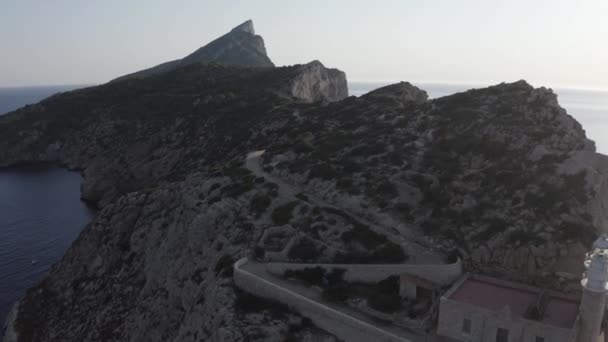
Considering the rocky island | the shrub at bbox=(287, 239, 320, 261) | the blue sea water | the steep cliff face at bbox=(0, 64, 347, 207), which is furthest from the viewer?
the steep cliff face at bbox=(0, 64, 347, 207)

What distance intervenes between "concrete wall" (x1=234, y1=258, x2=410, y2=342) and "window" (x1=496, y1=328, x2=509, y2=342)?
5522 mm

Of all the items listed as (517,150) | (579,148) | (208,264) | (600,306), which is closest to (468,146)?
(517,150)

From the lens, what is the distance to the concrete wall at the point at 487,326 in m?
26.9

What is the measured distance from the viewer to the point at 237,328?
114 ft

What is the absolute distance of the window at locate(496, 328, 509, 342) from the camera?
2809 centimetres

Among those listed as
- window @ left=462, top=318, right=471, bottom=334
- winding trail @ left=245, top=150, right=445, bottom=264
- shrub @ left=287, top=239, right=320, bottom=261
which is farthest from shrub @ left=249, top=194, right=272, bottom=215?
window @ left=462, top=318, right=471, bottom=334

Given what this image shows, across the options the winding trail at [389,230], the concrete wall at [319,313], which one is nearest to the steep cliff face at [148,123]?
the winding trail at [389,230]

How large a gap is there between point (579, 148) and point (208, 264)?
127 ft

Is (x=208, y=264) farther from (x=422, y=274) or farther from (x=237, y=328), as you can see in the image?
(x=422, y=274)

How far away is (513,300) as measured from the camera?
30.1 meters

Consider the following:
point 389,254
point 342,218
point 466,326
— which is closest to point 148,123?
point 342,218

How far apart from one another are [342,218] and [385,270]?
10.7m

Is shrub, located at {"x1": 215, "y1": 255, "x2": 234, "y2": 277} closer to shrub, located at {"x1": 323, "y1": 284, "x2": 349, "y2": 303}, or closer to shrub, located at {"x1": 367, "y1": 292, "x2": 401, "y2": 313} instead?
shrub, located at {"x1": 323, "y1": 284, "x2": 349, "y2": 303}

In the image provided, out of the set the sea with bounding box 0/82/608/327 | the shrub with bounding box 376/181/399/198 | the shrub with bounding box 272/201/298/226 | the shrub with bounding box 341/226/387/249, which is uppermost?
the shrub with bounding box 376/181/399/198
